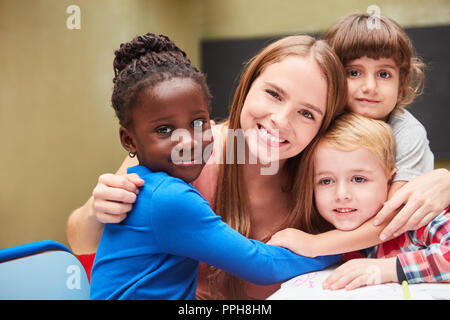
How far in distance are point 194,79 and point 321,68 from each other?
0.23m

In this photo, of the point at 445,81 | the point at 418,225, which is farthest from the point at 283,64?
the point at 445,81

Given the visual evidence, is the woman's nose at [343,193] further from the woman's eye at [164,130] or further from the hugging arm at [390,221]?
the woman's eye at [164,130]

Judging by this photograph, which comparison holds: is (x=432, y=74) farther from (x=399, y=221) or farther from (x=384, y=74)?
(x=399, y=221)

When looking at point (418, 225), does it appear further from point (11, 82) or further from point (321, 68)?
point (11, 82)

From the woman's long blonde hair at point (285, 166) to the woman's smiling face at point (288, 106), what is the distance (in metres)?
0.02

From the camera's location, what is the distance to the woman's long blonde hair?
28.4 inches

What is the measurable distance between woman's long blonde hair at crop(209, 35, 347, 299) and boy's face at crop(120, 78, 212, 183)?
0.68 ft

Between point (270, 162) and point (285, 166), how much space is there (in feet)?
0.17

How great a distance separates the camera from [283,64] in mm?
716

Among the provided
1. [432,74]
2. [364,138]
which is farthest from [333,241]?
[432,74]

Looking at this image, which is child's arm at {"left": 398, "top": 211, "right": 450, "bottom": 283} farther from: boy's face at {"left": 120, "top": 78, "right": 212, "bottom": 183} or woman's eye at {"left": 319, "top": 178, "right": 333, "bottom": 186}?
boy's face at {"left": 120, "top": 78, "right": 212, "bottom": 183}

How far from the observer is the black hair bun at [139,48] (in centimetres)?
60

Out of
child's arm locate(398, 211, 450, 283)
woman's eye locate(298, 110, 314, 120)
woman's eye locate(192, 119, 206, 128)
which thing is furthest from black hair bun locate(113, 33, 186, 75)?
child's arm locate(398, 211, 450, 283)

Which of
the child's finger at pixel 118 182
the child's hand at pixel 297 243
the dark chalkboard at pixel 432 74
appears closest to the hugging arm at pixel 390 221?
the child's hand at pixel 297 243
